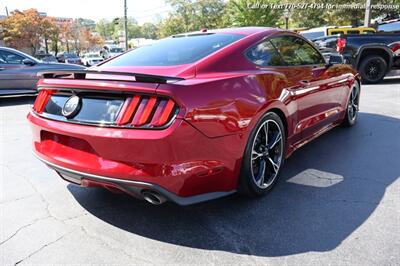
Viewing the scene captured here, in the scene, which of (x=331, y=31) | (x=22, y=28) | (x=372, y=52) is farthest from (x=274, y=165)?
(x=22, y=28)

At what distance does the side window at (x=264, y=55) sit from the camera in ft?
10.5

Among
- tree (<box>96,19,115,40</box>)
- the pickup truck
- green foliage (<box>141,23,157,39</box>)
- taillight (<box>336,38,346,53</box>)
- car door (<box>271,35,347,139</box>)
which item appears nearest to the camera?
car door (<box>271,35,347,139</box>)

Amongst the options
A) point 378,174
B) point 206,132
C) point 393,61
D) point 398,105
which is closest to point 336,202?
point 378,174

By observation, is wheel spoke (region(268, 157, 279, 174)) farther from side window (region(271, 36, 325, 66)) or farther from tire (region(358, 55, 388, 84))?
tire (region(358, 55, 388, 84))

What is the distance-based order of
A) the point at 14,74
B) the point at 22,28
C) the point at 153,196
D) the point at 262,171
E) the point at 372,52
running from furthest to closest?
the point at 22,28 < the point at 372,52 < the point at 14,74 < the point at 262,171 < the point at 153,196

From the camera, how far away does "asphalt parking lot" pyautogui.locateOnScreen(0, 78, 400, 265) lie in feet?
7.73

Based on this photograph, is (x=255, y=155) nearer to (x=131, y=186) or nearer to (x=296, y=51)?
(x=131, y=186)

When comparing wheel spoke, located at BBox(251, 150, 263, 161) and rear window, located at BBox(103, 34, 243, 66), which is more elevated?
rear window, located at BBox(103, 34, 243, 66)

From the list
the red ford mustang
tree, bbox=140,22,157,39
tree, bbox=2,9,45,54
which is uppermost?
tree, bbox=140,22,157,39

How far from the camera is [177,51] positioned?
3.30 m

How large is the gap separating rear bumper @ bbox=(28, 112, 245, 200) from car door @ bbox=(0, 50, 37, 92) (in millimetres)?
7108

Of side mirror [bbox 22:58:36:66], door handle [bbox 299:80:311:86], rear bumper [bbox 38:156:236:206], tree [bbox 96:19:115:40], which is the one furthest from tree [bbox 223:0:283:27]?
tree [bbox 96:19:115:40]

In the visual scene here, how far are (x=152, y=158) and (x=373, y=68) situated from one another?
32.3ft

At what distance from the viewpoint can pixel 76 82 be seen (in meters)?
2.62
